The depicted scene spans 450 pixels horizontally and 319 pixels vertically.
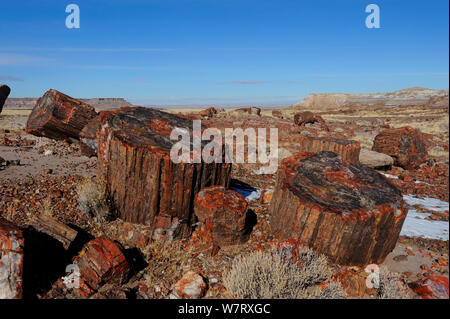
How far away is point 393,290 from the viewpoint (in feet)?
9.99

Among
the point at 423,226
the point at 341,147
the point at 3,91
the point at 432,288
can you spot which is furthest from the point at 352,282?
the point at 3,91

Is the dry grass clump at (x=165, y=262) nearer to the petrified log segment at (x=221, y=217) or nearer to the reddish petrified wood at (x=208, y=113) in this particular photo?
the petrified log segment at (x=221, y=217)

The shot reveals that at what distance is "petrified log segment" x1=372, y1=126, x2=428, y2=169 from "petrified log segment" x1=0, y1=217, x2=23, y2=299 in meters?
11.2

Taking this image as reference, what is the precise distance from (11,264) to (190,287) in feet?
5.59

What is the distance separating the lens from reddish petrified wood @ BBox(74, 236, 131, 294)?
3.12 metres

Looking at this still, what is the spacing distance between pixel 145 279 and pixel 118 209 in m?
1.25

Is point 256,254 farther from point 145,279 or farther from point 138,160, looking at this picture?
point 138,160

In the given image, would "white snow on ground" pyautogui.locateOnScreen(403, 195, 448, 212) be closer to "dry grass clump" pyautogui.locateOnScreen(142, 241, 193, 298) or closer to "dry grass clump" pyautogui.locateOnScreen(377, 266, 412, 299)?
"dry grass clump" pyautogui.locateOnScreen(377, 266, 412, 299)

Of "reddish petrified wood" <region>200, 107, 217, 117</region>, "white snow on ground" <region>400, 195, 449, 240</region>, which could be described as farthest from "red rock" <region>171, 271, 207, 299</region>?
"reddish petrified wood" <region>200, 107, 217, 117</region>

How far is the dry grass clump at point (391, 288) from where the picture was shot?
303 centimetres

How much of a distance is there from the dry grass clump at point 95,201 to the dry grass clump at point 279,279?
195 cm

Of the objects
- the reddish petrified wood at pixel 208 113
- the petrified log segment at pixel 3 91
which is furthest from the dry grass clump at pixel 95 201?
the reddish petrified wood at pixel 208 113

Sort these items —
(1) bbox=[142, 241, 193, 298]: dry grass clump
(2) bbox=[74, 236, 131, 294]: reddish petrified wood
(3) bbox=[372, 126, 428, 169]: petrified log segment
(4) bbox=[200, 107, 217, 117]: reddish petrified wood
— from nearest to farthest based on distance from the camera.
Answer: (2) bbox=[74, 236, 131, 294]: reddish petrified wood → (1) bbox=[142, 241, 193, 298]: dry grass clump → (3) bbox=[372, 126, 428, 169]: petrified log segment → (4) bbox=[200, 107, 217, 117]: reddish petrified wood
